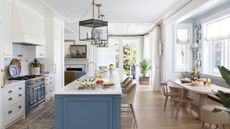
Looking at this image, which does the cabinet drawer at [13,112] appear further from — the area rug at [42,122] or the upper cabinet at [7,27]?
the upper cabinet at [7,27]

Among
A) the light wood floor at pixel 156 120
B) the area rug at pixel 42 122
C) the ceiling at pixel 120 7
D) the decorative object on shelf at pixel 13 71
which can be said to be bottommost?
the light wood floor at pixel 156 120

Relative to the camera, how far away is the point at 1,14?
426 cm

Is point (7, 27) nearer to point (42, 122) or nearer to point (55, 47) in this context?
point (42, 122)

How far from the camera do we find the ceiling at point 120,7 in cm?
585

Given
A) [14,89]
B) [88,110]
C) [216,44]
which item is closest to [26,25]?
[14,89]

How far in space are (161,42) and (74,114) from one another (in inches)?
254

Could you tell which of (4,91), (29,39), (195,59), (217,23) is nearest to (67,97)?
(4,91)

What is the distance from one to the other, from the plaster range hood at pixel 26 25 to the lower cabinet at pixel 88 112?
9.02 ft

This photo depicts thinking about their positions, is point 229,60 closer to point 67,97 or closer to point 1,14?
point 67,97

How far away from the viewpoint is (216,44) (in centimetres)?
694

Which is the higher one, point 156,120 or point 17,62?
point 17,62

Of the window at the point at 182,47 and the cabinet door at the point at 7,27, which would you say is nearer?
the cabinet door at the point at 7,27

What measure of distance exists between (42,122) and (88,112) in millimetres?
1913

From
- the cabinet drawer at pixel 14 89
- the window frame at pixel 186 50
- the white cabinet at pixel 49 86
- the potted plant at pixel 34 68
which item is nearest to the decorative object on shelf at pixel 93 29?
the cabinet drawer at pixel 14 89
